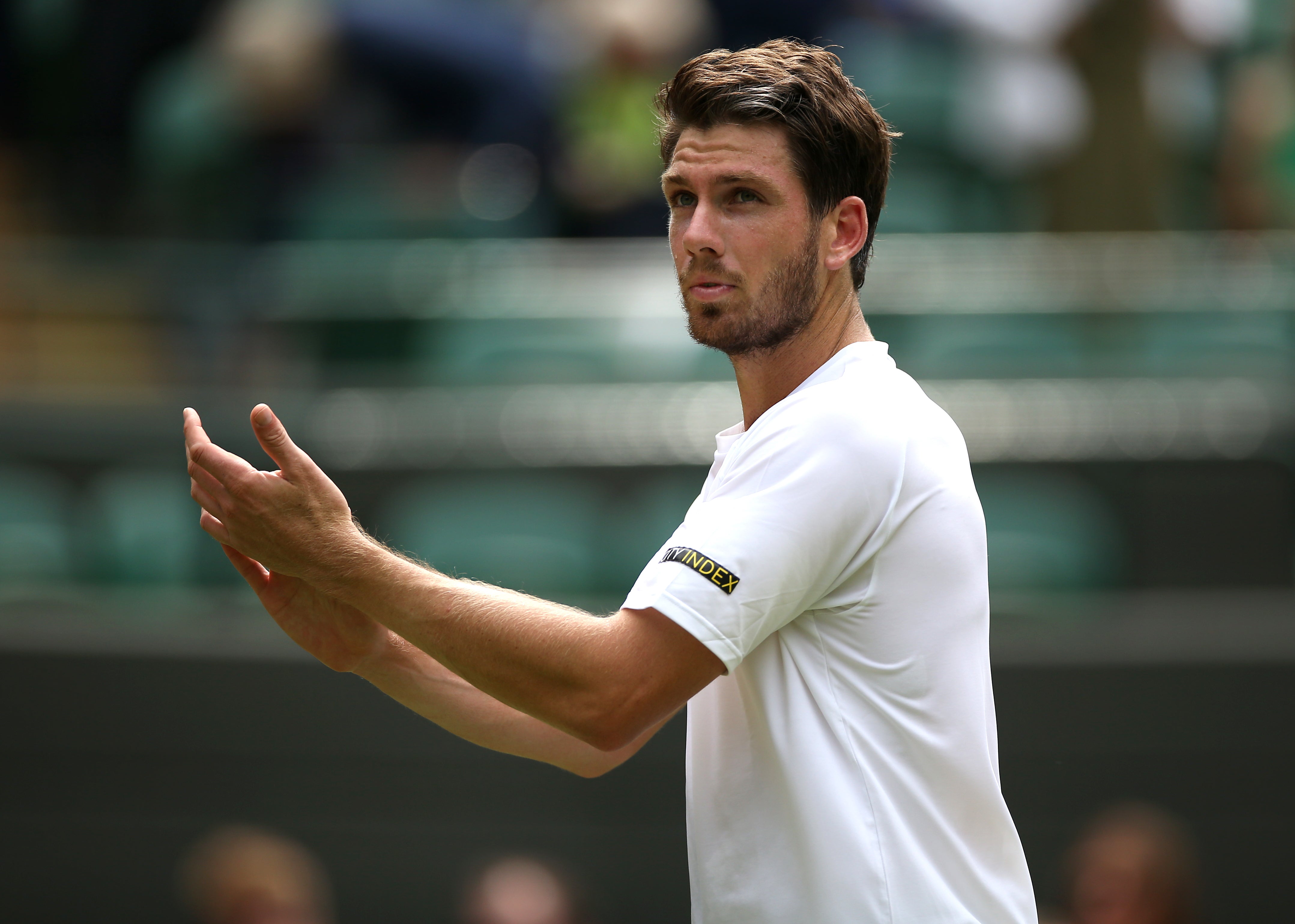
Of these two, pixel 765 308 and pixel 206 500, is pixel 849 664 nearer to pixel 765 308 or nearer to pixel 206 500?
pixel 765 308

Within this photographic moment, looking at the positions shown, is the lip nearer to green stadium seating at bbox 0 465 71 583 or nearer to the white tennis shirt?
the white tennis shirt

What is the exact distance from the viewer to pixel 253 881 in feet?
16.8

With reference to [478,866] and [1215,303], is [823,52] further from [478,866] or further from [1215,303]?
[1215,303]

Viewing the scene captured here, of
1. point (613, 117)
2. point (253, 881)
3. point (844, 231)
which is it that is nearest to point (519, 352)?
point (613, 117)

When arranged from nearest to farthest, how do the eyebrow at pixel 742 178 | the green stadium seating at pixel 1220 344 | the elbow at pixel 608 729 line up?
1. the elbow at pixel 608 729
2. the eyebrow at pixel 742 178
3. the green stadium seating at pixel 1220 344

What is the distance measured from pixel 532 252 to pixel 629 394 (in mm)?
863

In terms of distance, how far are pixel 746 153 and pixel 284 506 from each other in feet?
2.76

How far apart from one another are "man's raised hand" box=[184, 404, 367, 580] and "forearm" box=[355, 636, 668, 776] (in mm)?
461

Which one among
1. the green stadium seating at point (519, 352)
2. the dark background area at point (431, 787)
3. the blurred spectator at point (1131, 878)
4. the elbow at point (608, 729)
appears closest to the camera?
the elbow at point (608, 729)

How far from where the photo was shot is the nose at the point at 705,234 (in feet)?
7.54

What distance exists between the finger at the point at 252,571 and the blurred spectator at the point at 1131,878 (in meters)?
3.36

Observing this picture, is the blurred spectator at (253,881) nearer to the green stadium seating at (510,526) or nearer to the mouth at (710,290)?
the green stadium seating at (510,526)

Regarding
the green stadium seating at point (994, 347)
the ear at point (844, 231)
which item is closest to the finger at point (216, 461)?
the ear at point (844, 231)

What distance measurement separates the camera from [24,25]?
27.7 feet
